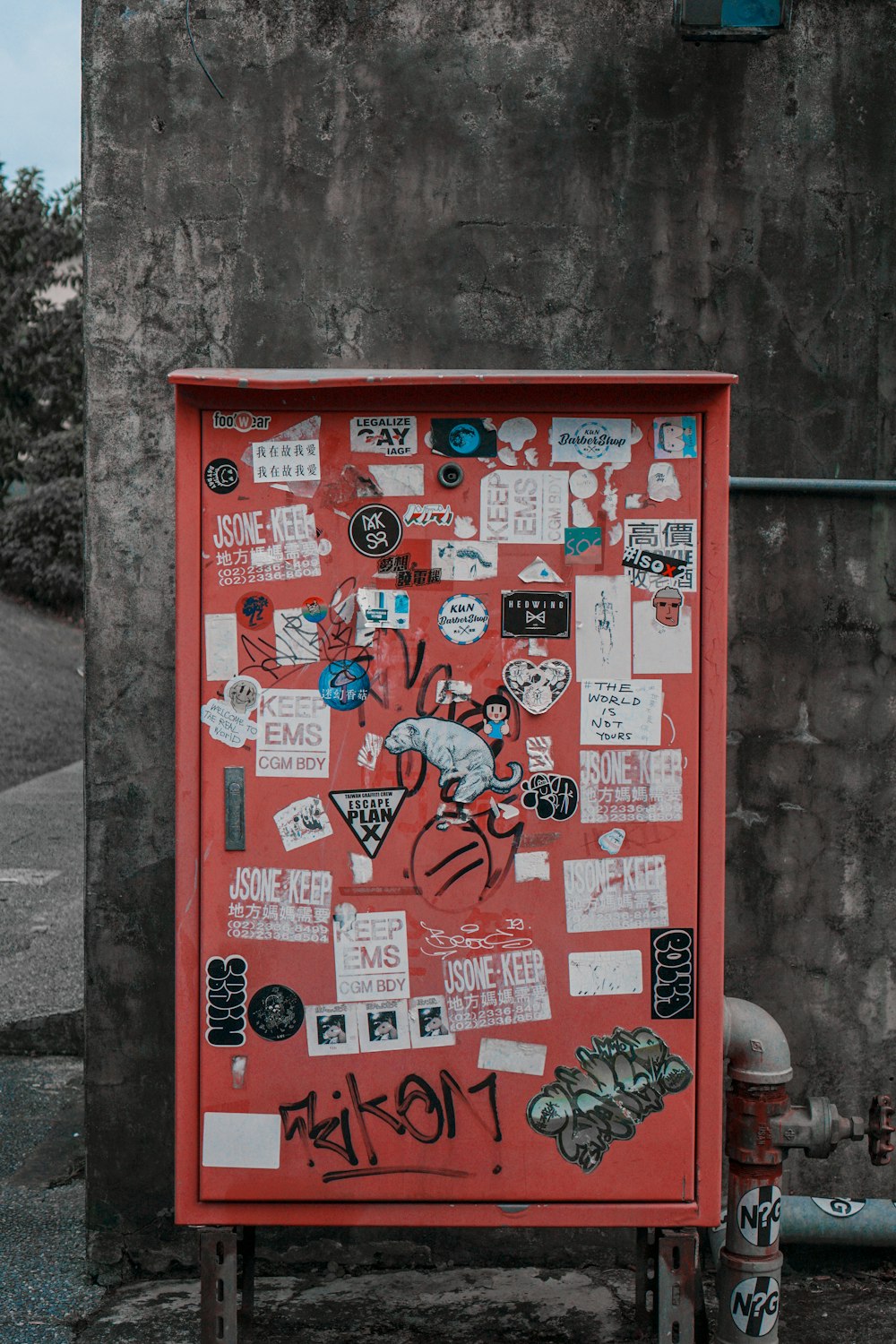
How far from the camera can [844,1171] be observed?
12.1 feet

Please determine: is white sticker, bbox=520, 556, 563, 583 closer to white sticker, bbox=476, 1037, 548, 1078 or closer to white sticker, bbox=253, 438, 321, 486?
white sticker, bbox=253, 438, 321, 486

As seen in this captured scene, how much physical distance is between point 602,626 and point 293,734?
700mm

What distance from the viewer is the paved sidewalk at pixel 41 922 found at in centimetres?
534

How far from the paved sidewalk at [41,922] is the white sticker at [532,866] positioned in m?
3.21

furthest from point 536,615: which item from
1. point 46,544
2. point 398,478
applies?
point 46,544

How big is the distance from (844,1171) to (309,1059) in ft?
5.95

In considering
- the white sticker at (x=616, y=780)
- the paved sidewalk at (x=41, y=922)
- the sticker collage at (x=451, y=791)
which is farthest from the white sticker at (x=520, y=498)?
the paved sidewalk at (x=41, y=922)

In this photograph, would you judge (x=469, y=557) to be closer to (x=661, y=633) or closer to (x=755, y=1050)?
(x=661, y=633)

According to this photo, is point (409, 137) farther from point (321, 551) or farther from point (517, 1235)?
point (517, 1235)

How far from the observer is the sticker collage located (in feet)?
8.91

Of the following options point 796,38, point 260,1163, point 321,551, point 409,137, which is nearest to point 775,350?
point 796,38

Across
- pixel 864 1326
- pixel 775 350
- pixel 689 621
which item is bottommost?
pixel 864 1326

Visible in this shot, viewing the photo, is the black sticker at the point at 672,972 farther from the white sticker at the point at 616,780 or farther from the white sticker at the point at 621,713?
the white sticker at the point at 621,713

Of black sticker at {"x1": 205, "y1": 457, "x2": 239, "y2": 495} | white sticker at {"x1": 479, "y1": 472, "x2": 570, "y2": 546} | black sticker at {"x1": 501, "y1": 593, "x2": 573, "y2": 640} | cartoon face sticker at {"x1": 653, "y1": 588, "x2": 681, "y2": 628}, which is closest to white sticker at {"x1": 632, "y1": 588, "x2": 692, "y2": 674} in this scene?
cartoon face sticker at {"x1": 653, "y1": 588, "x2": 681, "y2": 628}
